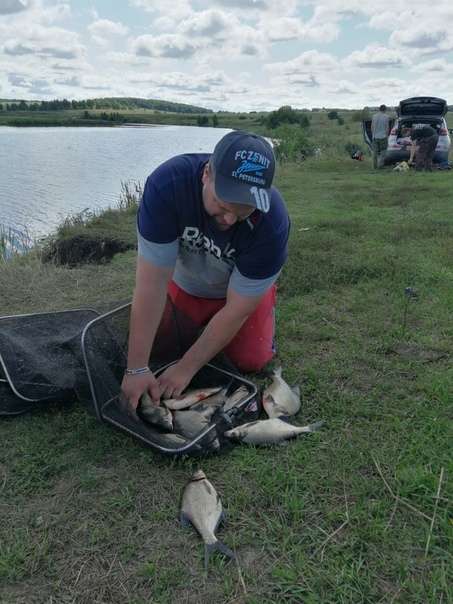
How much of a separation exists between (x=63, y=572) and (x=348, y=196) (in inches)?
347

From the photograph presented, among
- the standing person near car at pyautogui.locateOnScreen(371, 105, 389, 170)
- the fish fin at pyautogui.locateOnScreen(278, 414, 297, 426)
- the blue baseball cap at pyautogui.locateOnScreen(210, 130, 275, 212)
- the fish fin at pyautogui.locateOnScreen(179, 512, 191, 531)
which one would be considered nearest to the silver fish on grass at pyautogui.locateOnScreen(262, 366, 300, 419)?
the fish fin at pyautogui.locateOnScreen(278, 414, 297, 426)

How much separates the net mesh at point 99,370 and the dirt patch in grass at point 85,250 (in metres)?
3.53

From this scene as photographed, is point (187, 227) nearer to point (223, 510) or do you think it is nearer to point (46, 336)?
point (46, 336)

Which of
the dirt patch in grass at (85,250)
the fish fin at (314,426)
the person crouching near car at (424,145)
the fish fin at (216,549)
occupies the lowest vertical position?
the dirt patch in grass at (85,250)

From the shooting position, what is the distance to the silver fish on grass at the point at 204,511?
1.93 metres

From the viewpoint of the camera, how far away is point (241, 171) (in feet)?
6.88

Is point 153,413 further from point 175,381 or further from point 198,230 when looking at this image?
point 198,230

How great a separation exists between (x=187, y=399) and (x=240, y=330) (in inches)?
26.1

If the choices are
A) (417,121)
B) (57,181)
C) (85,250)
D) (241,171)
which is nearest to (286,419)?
(241,171)

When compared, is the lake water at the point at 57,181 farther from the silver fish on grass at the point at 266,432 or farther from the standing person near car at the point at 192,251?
the silver fish on grass at the point at 266,432


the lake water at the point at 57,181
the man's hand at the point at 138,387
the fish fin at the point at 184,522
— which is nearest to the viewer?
the fish fin at the point at 184,522

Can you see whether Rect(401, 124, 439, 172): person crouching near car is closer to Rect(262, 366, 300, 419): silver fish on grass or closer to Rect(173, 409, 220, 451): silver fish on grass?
Rect(262, 366, 300, 419): silver fish on grass

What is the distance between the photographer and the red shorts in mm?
3176

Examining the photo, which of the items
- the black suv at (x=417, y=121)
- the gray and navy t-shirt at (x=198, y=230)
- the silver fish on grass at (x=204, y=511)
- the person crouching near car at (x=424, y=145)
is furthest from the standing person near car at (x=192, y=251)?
the black suv at (x=417, y=121)
